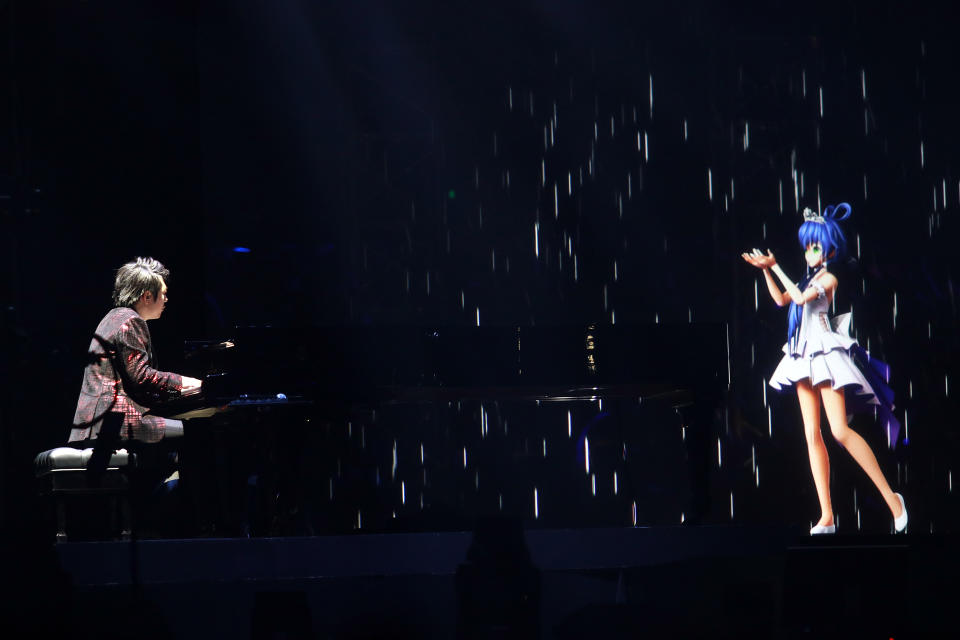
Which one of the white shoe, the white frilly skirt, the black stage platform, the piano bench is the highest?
the white frilly skirt

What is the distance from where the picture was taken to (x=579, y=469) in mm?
5371

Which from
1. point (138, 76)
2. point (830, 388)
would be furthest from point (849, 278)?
point (138, 76)

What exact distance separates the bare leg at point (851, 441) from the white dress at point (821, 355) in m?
0.07

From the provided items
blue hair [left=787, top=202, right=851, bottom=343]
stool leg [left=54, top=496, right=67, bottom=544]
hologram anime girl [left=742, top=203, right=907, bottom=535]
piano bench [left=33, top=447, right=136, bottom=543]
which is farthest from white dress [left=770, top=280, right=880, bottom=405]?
stool leg [left=54, top=496, right=67, bottom=544]

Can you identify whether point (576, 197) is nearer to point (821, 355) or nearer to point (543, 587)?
point (821, 355)

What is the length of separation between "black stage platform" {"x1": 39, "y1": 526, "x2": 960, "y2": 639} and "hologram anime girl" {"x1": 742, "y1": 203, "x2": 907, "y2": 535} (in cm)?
199

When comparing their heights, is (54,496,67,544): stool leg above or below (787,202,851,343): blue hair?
below

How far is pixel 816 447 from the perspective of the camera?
5.17m

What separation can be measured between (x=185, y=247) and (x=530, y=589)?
10.2 ft

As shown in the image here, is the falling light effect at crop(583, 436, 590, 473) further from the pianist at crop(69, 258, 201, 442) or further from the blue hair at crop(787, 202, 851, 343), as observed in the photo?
the pianist at crop(69, 258, 201, 442)

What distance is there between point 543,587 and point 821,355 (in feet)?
9.12

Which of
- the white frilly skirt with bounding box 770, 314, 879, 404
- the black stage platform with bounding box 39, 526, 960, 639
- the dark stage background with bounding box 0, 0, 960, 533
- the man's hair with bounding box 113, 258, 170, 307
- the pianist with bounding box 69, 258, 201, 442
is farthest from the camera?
the dark stage background with bounding box 0, 0, 960, 533

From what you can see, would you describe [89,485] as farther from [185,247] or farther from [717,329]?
[717,329]

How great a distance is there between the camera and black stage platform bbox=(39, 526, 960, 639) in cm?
290
